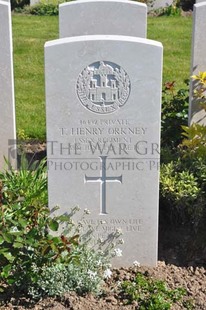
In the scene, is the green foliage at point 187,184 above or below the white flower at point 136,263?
above

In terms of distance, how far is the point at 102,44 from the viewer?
3947 mm

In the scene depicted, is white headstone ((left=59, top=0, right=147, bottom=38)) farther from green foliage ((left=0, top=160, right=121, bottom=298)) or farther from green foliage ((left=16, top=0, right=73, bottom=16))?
green foliage ((left=16, top=0, right=73, bottom=16))

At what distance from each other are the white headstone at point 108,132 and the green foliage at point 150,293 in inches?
14.3

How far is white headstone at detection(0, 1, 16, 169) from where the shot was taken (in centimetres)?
560

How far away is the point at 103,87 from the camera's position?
13.4 feet

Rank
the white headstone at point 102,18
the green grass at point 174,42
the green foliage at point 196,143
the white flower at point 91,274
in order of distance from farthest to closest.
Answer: the green grass at point 174,42 → the white headstone at point 102,18 → the green foliage at point 196,143 → the white flower at point 91,274

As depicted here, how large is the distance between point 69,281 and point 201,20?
9.24 feet

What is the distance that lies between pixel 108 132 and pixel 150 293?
1.14 metres

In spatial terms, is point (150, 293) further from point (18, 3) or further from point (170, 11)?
point (18, 3)

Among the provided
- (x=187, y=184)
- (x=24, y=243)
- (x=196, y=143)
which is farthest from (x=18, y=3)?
(x=24, y=243)

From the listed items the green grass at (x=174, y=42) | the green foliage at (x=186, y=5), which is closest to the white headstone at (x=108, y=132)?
the green grass at (x=174, y=42)

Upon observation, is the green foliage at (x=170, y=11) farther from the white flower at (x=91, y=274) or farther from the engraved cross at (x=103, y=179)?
the white flower at (x=91, y=274)

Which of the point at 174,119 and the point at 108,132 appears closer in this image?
the point at 108,132

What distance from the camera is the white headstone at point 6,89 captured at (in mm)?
5598
